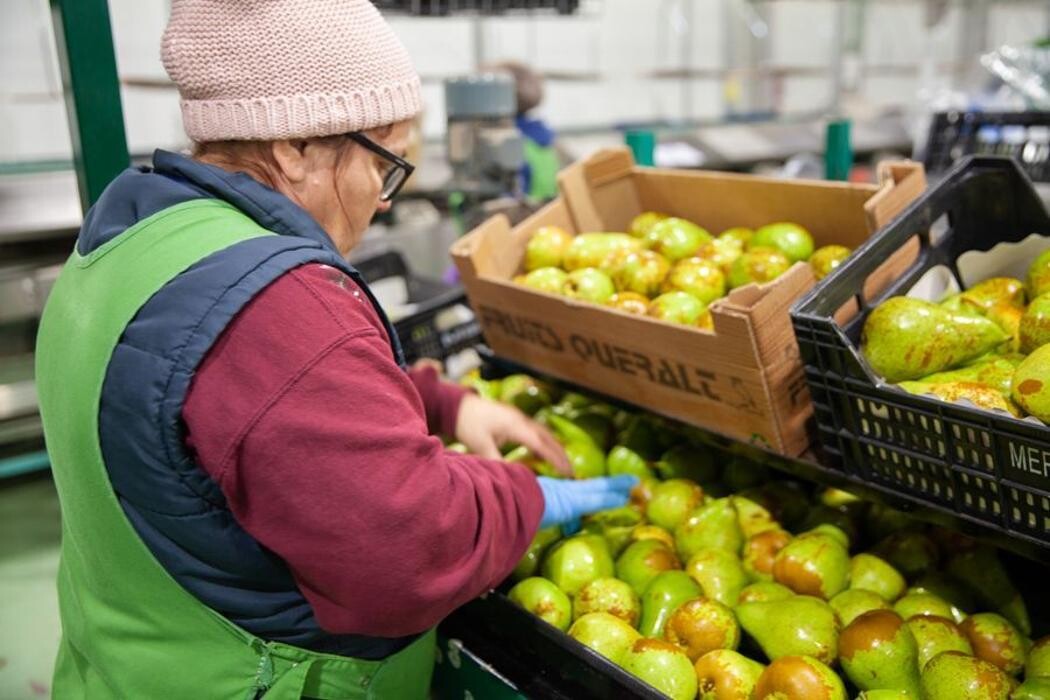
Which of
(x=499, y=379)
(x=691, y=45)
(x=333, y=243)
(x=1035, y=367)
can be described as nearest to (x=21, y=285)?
(x=499, y=379)

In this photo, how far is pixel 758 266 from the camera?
1.77 m

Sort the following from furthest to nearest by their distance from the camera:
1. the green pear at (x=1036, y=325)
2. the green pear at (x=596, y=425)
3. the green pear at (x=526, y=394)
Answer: the green pear at (x=526, y=394)
the green pear at (x=596, y=425)
the green pear at (x=1036, y=325)

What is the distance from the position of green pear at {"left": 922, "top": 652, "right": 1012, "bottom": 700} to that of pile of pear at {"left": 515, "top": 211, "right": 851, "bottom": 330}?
2.25 feet

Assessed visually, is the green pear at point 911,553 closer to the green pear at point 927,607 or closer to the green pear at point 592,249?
the green pear at point 927,607

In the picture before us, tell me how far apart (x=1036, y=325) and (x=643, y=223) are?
3.32 feet

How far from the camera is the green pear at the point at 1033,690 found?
1.18m

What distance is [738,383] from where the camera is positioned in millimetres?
1430

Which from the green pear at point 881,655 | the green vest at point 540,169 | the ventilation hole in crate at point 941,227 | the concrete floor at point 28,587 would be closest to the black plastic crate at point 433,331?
the ventilation hole in crate at point 941,227

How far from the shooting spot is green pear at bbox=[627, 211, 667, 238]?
216 cm

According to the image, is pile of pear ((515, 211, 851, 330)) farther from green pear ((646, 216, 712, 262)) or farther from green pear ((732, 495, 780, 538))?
green pear ((732, 495, 780, 538))

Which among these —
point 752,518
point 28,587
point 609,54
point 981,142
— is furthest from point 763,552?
point 609,54

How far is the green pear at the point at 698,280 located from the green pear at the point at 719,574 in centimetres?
51

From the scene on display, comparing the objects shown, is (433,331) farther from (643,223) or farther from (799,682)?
(799,682)

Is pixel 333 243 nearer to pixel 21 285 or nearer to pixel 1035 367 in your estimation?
pixel 1035 367
